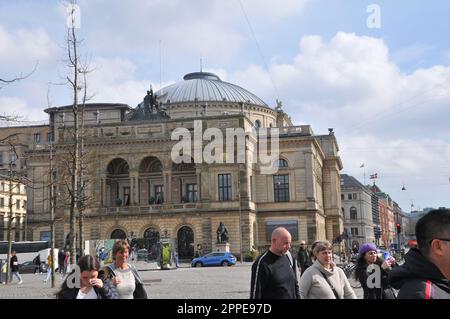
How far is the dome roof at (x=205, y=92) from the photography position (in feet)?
277

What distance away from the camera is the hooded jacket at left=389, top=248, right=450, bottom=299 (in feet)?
10.7

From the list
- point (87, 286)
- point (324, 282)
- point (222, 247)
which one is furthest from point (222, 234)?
point (87, 286)

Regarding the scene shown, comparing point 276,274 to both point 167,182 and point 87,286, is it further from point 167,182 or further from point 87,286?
point 167,182

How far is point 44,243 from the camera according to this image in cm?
5747

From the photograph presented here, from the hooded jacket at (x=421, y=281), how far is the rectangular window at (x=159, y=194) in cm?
6542

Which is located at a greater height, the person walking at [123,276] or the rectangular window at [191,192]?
the rectangular window at [191,192]

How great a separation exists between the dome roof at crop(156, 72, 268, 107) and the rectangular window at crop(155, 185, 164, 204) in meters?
18.0

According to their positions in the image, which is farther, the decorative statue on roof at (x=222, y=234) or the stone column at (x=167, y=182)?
the stone column at (x=167, y=182)

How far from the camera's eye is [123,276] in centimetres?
711

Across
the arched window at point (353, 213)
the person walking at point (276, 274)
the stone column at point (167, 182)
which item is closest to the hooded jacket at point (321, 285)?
the person walking at point (276, 274)

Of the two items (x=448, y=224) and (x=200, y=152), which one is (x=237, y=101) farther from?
(x=448, y=224)

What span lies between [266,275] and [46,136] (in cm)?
9210

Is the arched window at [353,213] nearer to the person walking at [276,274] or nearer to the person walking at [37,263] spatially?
the person walking at [37,263]
